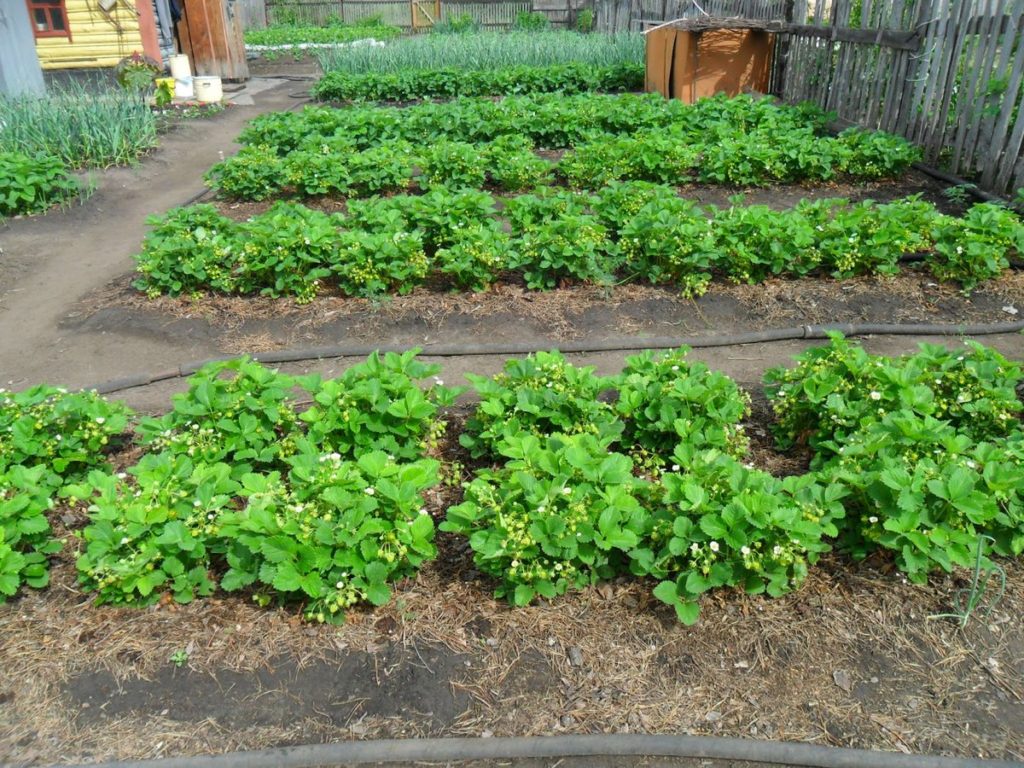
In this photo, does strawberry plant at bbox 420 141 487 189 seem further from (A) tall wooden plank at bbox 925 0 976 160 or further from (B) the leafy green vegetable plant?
(A) tall wooden plank at bbox 925 0 976 160

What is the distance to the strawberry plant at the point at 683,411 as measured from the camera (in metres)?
3.11

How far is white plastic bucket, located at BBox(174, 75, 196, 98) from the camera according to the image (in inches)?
519

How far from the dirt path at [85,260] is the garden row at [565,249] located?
679 mm

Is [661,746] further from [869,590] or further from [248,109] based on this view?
[248,109]

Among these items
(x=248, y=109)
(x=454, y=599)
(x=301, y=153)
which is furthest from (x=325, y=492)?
(x=248, y=109)

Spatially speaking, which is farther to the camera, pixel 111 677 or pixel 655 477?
pixel 655 477

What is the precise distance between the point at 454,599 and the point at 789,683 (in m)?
1.08

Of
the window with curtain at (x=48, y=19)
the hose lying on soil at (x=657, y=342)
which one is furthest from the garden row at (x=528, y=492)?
the window with curtain at (x=48, y=19)

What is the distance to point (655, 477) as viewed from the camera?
127 inches

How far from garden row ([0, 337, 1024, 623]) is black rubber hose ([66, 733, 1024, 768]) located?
406mm

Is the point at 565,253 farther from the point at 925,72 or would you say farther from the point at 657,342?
the point at 925,72

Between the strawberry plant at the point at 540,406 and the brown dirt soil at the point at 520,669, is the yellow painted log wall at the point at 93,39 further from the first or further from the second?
the brown dirt soil at the point at 520,669

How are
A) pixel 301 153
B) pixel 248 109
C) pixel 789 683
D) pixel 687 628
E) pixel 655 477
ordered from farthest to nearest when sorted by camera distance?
pixel 248 109
pixel 301 153
pixel 655 477
pixel 687 628
pixel 789 683

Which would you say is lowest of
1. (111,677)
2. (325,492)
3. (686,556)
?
(111,677)
